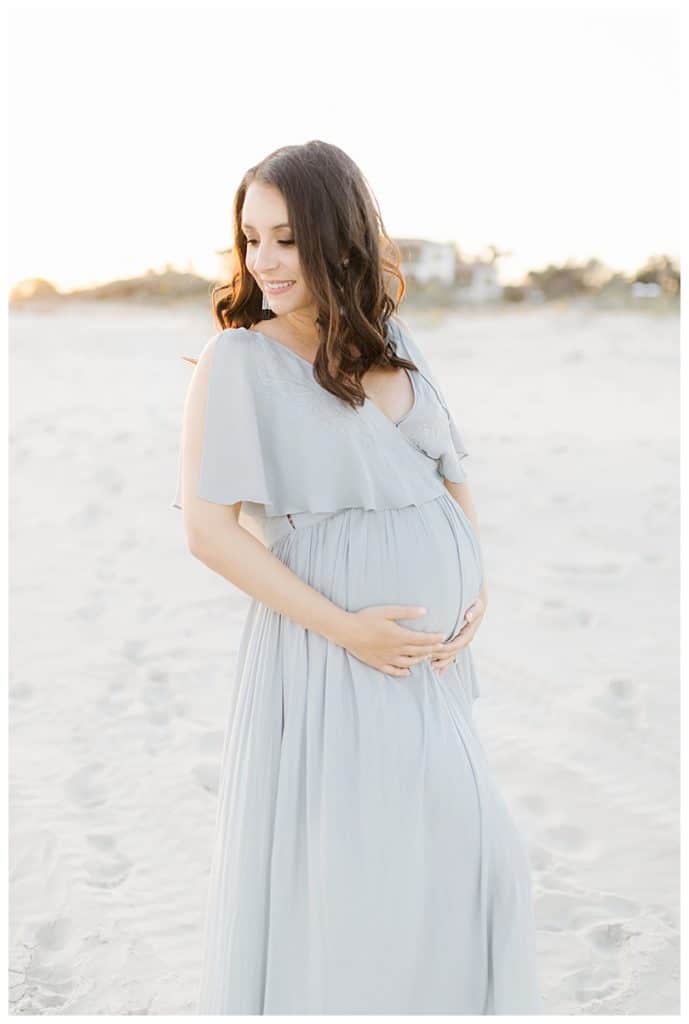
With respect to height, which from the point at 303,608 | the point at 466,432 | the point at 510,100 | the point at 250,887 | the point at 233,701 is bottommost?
the point at 466,432

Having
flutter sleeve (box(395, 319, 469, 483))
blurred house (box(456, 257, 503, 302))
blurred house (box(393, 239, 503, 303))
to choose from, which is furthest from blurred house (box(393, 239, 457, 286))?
flutter sleeve (box(395, 319, 469, 483))

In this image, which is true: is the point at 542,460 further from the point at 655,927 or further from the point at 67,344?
the point at 67,344

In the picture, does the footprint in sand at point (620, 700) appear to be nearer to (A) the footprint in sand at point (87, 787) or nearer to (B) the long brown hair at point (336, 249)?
(A) the footprint in sand at point (87, 787)

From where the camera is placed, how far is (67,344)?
13.6 metres

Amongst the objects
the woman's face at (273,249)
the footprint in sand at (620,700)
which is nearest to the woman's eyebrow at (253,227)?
the woman's face at (273,249)

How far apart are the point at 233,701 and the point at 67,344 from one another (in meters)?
12.2

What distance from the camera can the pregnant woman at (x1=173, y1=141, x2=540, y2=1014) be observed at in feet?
6.16

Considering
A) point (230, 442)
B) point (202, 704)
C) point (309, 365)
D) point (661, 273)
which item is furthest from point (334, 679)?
point (661, 273)

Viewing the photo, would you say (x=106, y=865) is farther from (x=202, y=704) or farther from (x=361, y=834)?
(x=361, y=834)

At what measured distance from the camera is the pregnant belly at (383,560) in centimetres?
193

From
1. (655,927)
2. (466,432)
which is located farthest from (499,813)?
(466,432)

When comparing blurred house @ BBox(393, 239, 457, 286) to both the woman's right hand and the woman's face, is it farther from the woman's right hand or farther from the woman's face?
the woman's right hand

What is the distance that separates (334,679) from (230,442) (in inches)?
17.8

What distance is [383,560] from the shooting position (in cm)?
195
